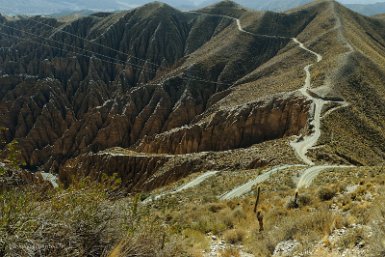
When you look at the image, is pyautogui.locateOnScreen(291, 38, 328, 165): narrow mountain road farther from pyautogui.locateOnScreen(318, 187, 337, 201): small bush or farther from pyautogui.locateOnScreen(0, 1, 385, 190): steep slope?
pyautogui.locateOnScreen(318, 187, 337, 201): small bush

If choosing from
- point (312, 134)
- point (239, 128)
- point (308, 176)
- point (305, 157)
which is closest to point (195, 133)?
point (239, 128)

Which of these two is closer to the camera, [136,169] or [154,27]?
[136,169]

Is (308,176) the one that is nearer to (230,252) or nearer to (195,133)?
(230,252)

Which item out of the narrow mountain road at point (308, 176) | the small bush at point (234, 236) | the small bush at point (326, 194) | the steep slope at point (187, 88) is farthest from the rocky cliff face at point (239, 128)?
the small bush at point (234, 236)

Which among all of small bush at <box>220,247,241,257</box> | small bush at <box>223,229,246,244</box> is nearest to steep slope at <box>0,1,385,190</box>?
small bush at <box>223,229,246,244</box>

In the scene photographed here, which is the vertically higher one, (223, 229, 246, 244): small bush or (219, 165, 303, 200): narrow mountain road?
(223, 229, 246, 244): small bush

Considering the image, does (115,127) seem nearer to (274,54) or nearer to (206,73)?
(206,73)

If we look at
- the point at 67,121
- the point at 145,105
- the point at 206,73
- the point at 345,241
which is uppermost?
the point at 345,241

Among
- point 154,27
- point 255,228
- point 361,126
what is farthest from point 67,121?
point 255,228
